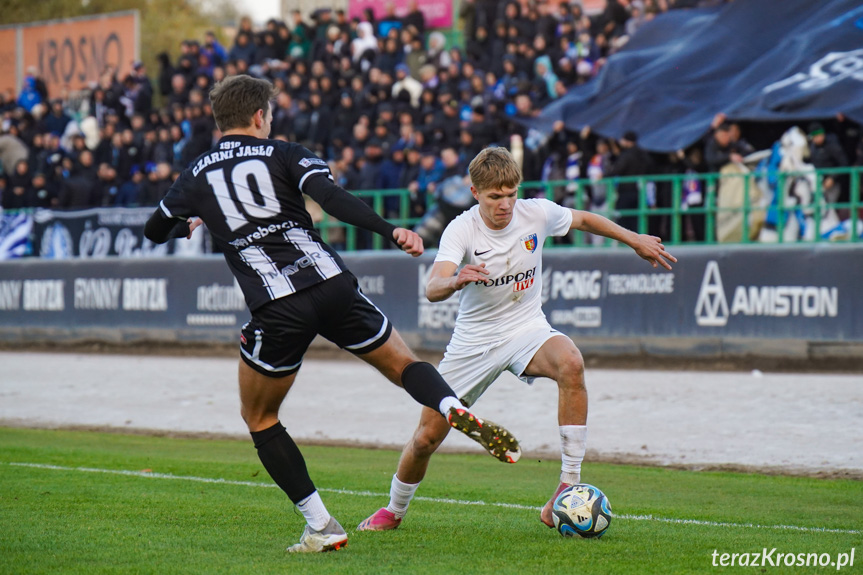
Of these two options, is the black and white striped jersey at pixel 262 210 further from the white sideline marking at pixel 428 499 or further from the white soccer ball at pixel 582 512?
the white sideline marking at pixel 428 499

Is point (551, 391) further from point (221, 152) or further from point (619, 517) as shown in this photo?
point (221, 152)

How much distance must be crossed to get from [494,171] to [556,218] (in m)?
0.68

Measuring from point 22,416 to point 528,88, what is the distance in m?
10.7

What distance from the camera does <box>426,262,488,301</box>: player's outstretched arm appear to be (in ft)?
19.1

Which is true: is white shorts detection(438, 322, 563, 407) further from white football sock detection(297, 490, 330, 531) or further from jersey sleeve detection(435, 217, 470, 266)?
white football sock detection(297, 490, 330, 531)

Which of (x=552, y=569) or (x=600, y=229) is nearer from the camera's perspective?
(x=552, y=569)

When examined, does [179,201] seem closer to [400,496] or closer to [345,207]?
[345,207]

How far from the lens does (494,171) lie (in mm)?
6336

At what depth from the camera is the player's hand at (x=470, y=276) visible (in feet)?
19.0

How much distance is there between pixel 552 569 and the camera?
5.41 m

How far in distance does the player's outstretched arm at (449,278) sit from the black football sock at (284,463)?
3.50ft

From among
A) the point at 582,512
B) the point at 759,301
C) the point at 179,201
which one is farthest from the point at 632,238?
the point at 759,301

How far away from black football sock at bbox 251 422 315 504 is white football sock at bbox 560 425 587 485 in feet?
4.71

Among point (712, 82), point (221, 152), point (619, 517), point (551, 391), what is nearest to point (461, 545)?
point (619, 517)
